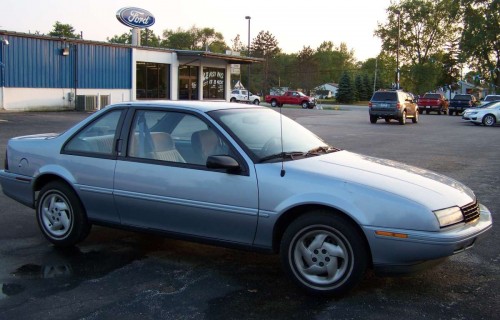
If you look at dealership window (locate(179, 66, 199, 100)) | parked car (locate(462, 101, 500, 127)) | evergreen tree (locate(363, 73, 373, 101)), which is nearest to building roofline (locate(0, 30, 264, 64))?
dealership window (locate(179, 66, 199, 100))

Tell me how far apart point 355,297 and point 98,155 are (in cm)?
278

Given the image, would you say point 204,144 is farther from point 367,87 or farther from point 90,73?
point 367,87

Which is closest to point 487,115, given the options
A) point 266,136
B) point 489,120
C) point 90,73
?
point 489,120

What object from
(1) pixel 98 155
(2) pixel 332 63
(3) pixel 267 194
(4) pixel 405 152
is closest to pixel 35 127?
(4) pixel 405 152

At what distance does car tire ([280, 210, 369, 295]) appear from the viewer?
4.00m

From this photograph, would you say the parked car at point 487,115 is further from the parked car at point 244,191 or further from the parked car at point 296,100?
the parked car at point 244,191

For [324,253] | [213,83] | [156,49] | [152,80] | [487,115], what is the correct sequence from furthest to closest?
1. [213,83]
2. [152,80]
3. [156,49]
4. [487,115]
5. [324,253]

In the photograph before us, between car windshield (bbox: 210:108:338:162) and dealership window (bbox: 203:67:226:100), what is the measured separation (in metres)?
35.7

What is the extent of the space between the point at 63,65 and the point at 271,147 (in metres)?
28.2

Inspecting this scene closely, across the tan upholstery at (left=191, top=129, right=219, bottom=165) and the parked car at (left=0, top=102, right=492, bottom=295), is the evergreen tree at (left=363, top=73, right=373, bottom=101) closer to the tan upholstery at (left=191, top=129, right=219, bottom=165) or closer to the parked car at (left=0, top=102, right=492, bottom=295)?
the parked car at (left=0, top=102, right=492, bottom=295)

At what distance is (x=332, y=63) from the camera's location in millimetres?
140625

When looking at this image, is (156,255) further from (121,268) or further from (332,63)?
(332,63)

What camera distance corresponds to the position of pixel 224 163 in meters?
4.32

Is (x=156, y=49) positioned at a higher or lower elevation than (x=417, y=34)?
lower
